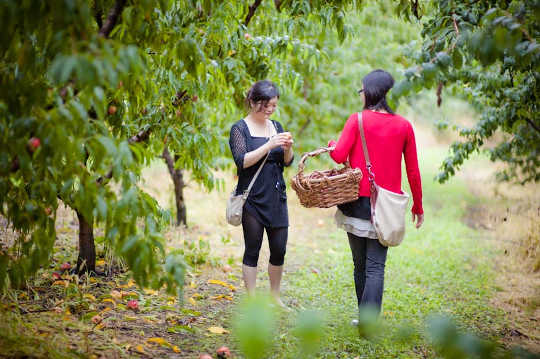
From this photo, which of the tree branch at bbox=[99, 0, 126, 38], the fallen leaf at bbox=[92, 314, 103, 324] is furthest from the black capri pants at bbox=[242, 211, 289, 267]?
the tree branch at bbox=[99, 0, 126, 38]

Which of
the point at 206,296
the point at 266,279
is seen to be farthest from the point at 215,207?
the point at 206,296

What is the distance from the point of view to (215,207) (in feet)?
28.9

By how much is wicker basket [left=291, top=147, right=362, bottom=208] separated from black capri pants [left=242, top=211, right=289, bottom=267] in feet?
1.72

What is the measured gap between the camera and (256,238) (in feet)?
12.2

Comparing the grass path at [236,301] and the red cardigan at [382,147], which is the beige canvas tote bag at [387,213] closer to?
the red cardigan at [382,147]

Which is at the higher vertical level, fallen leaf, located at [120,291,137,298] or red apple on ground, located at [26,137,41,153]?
red apple on ground, located at [26,137,41,153]

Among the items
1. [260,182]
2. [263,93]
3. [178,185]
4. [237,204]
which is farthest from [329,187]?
[178,185]

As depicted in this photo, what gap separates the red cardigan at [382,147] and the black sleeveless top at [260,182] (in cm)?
61

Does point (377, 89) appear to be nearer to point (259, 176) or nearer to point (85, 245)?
point (259, 176)

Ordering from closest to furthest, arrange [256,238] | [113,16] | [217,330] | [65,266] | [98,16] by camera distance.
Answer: [113,16] → [98,16] → [217,330] → [256,238] → [65,266]

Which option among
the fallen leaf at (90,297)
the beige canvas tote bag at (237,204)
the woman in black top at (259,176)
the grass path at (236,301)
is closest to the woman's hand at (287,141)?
the woman in black top at (259,176)

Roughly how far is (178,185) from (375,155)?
3.95 meters

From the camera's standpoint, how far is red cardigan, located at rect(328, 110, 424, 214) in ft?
10.5

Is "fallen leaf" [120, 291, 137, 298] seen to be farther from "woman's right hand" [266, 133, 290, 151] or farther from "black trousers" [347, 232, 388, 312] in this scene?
"black trousers" [347, 232, 388, 312]
